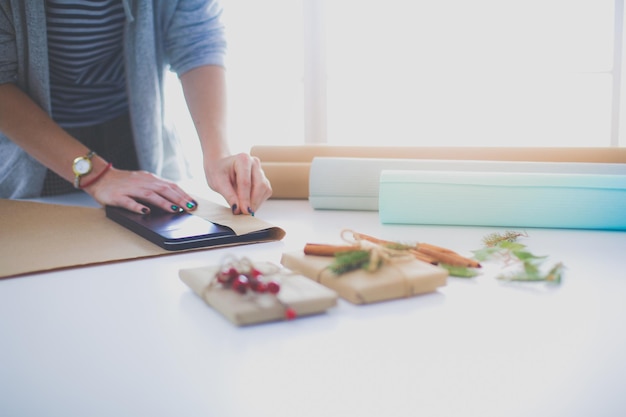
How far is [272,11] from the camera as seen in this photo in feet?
11.3

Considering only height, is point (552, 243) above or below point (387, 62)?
below

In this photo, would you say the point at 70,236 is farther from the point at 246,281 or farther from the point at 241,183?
the point at 246,281

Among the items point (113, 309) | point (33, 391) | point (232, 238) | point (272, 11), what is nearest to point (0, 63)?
point (232, 238)

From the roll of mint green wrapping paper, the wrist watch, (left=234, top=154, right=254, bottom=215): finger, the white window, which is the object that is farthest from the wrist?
the white window

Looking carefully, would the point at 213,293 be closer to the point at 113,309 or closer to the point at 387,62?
the point at 113,309

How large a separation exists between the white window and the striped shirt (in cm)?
172

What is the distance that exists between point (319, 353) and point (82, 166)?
33.3 inches

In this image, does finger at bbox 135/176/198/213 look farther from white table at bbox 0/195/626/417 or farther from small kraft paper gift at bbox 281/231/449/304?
small kraft paper gift at bbox 281/231/449/304

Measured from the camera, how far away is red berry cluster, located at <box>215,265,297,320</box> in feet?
1.99

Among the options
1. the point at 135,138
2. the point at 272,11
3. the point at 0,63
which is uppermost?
the point at 272,11

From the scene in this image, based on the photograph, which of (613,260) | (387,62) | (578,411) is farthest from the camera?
(387,62)

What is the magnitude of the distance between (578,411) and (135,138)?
1332mm

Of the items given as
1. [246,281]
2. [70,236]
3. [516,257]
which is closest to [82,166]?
[70,236]

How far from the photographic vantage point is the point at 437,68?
3.33 metres
